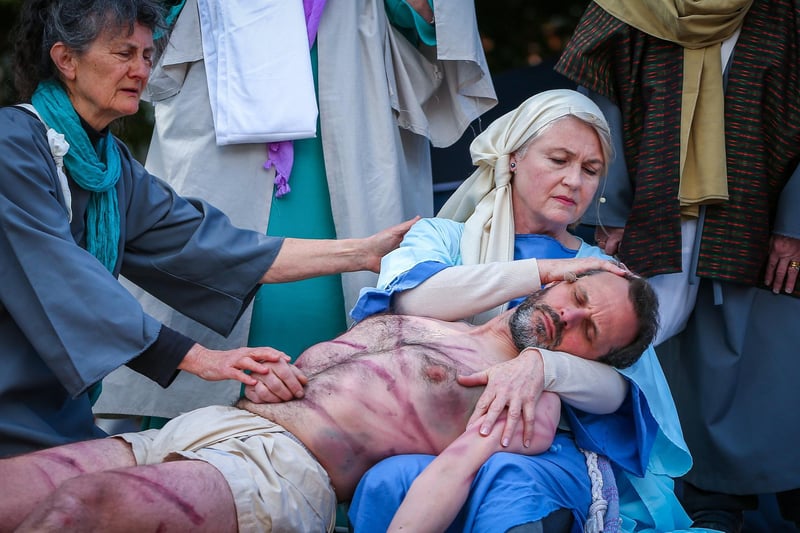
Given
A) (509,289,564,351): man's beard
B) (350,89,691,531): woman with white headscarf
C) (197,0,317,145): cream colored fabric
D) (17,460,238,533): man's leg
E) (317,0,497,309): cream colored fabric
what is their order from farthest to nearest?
1. (317,0,497,309): cream colored fabric
2. (197,0,317,145): cream colored fabric
3. (509,289,564,351): man's beard
4. (350,89,691,531): woman with white headscarf
5. (17,460,238,533): man's leg

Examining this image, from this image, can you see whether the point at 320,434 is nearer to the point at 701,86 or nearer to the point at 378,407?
the point at 378,407

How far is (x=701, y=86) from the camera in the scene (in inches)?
140

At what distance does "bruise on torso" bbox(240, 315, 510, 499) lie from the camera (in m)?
2.68

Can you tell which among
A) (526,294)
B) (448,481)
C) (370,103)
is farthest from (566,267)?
(370,103)

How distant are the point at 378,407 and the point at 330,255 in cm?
73

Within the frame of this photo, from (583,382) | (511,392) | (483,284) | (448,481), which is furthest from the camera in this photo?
(483,284)

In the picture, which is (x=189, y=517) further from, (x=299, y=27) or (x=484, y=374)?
(x=299, y=27)

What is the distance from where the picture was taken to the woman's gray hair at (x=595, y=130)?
3.32 metres

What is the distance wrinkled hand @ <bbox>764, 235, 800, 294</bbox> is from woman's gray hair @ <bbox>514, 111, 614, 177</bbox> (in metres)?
0.61

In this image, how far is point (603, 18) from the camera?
12.1 ft

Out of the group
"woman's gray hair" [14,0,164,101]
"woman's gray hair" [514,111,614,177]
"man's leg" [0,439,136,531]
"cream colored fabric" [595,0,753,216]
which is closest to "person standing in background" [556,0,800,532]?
"cream colored fabric" [595,0,753,216]

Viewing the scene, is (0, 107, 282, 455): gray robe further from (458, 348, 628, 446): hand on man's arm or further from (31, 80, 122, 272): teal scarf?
(458, 348, 628, 446): hand on man's arm

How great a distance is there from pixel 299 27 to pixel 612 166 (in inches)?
43.9

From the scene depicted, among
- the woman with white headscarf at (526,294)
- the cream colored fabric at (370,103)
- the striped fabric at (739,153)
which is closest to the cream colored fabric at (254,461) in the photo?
the woman with white headscarf at (526,294)
